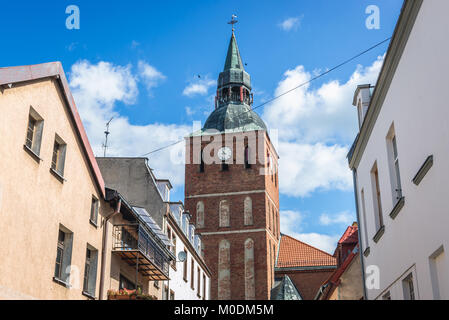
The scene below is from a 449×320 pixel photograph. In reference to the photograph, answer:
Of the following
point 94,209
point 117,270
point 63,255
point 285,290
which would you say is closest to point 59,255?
point 63,255

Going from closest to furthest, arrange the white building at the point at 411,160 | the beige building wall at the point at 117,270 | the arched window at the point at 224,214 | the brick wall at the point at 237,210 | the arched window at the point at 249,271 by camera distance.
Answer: the white building at the point at 411,160
the beige building wall at the point at 117,270
the arched window at the point at 249,271
the brick wall at the point at 237,210
the arched window at the point at 224,214

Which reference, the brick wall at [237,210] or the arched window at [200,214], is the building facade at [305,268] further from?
the arched window at [200,214]

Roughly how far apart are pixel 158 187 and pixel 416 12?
19071 millimetres

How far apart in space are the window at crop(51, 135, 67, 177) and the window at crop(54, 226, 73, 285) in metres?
1.53

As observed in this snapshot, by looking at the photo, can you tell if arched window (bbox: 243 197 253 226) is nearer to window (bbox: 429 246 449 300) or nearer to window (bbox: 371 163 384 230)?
window (bbox: 371 163 384 230)

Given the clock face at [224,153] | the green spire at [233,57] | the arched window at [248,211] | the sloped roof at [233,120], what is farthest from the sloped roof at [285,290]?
the green spire at [233,57]

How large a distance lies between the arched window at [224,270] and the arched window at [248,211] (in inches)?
102

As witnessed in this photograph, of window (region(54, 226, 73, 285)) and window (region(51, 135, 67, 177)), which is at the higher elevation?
window (region(51, 135, 67, 177))

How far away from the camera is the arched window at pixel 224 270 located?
1992 inches

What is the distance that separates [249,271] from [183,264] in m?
21.4

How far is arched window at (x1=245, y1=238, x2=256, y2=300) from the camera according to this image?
166ft

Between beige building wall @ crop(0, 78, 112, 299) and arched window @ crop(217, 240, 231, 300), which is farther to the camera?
arched window @ crop(217, 240, 231, 300)

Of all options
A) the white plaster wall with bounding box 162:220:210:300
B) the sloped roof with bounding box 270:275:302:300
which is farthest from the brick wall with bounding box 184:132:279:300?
the white plaster wall with bounding box 162:220:210:300
